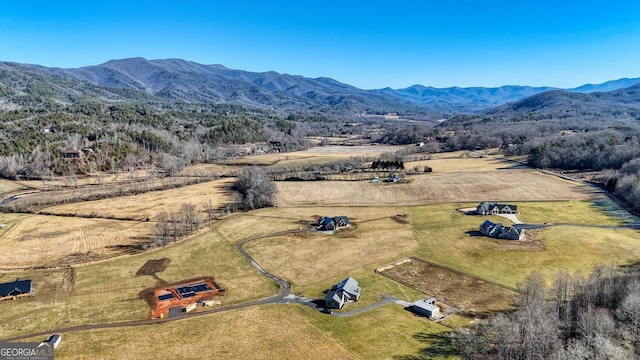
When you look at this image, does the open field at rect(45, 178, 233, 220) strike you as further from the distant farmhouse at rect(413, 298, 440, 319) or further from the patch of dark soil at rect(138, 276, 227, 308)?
the distant farmhouse at rect(413, 298, 440, 319)

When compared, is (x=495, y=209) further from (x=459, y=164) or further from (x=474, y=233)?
(x=459, y=164)

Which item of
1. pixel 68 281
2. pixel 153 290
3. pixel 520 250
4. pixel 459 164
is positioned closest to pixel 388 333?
pixel 153 290

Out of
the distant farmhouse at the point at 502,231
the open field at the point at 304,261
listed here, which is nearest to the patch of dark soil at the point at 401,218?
the open field at the point at 304,261

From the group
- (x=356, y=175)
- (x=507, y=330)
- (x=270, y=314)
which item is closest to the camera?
(x=507, y=330)

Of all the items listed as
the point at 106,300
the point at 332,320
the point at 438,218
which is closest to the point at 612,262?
the point at 438,218

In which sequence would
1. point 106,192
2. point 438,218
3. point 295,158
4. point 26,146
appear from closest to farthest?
point 438,218 → point 106,192 → point 26,146 → point 295,158

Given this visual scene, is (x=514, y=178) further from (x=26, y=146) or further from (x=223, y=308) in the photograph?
(x=26, y=146)

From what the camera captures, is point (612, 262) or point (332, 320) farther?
point (612, 262)
